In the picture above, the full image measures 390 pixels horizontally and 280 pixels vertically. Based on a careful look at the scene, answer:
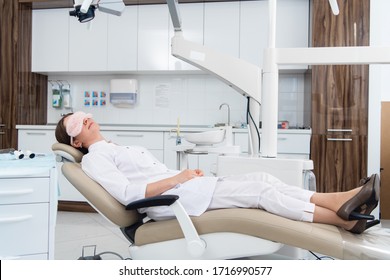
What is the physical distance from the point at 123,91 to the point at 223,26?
1.31 metres

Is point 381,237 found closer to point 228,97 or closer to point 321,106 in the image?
point 321,106

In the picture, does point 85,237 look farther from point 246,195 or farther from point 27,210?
point 246,195

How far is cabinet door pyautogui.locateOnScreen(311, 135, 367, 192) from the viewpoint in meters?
2.87

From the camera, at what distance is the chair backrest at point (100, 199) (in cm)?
122

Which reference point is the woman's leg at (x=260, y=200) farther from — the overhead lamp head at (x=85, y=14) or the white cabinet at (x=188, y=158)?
the white cabinet at (x=188, y=158)

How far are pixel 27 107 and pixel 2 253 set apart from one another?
2.65 meters

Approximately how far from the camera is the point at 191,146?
2127 millimetres

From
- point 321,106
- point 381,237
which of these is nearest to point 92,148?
point 381,237

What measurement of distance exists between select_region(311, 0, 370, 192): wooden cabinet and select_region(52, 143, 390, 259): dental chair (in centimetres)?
173

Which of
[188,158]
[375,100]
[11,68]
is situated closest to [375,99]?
[375,100]

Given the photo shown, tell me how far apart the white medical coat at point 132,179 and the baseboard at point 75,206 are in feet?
6.35

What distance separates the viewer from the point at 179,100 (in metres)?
Answer: 3.74

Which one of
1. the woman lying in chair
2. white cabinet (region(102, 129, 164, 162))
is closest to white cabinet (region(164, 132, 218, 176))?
white cabinet (region(102, 129, 164, 162))

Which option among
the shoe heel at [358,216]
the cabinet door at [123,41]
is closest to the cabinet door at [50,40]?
the cabinet door at [123,41]
